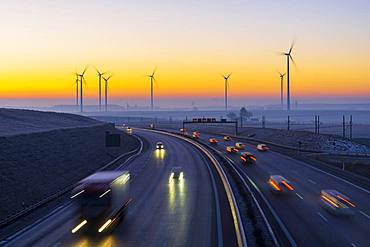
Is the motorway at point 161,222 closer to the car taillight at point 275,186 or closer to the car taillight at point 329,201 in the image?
the car taillight at point 275,186

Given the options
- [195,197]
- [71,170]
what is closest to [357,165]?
[195,197]

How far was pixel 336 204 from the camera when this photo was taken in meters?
30.9

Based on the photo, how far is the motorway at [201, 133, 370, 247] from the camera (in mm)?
24938

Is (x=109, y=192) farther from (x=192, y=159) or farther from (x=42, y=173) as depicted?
(x=192, y=159)

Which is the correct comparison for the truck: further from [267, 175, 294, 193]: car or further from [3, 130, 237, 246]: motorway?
[267, 175, 294, 193]: car

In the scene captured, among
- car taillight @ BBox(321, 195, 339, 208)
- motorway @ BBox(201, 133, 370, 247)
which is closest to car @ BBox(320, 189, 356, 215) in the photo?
car taillight @ BBox(321, 195, 339, 208)

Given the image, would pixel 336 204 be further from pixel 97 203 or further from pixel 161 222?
pixel 97 203

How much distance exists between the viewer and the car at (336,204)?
3017 cm

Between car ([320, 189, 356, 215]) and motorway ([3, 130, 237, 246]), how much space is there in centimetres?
871

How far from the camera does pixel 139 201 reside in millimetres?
36688

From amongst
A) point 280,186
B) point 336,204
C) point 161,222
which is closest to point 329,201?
point 336,204

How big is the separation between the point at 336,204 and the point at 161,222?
48.2 feet

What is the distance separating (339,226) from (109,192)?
1707cm

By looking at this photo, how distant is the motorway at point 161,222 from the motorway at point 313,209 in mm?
4912
